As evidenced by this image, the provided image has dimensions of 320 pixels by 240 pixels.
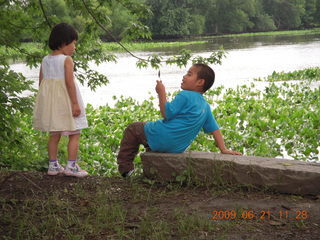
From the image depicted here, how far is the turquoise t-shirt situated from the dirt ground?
37 centimetres

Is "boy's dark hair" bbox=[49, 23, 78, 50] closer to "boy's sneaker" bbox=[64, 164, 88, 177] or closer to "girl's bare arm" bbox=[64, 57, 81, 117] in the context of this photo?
"girl's bare arm" bbox=[64, 57, 81, 117]

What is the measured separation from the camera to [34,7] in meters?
5.39

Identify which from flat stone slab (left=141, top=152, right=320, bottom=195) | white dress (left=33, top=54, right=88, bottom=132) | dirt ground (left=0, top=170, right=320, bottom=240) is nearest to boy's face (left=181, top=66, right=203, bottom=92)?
flat stone slab (left=141, top=152, right=320, bottom=195)

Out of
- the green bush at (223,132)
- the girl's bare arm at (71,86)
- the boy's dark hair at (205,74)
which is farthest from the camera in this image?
the green bush at (223,132)

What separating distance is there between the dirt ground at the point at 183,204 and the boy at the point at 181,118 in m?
0.38

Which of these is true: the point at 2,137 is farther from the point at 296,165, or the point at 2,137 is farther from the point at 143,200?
the point at 296,165

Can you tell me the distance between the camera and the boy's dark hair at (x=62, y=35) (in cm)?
407

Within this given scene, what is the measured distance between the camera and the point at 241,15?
71812 mm

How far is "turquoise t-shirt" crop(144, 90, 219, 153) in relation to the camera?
4.08 metres

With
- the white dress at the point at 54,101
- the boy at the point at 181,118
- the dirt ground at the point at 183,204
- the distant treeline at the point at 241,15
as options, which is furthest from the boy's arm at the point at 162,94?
the distant treeline at the point at 241,15

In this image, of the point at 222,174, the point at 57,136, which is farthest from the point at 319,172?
the point at 57,136

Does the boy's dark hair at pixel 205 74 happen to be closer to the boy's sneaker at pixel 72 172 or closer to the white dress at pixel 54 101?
the white dress at pixel 54 101

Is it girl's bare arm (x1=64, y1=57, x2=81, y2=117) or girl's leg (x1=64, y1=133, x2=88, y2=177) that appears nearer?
girl's bare arm (x1=64, y1=57, x2=81, y2=117)

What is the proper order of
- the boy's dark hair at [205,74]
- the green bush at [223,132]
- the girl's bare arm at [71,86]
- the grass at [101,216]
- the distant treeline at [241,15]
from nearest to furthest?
the grass at [101,216] → the girl's bare arm at [71,86] → the boy's dark hair at [205,74] → the green bush at [223,132] → the distant treeline at [241,15]
